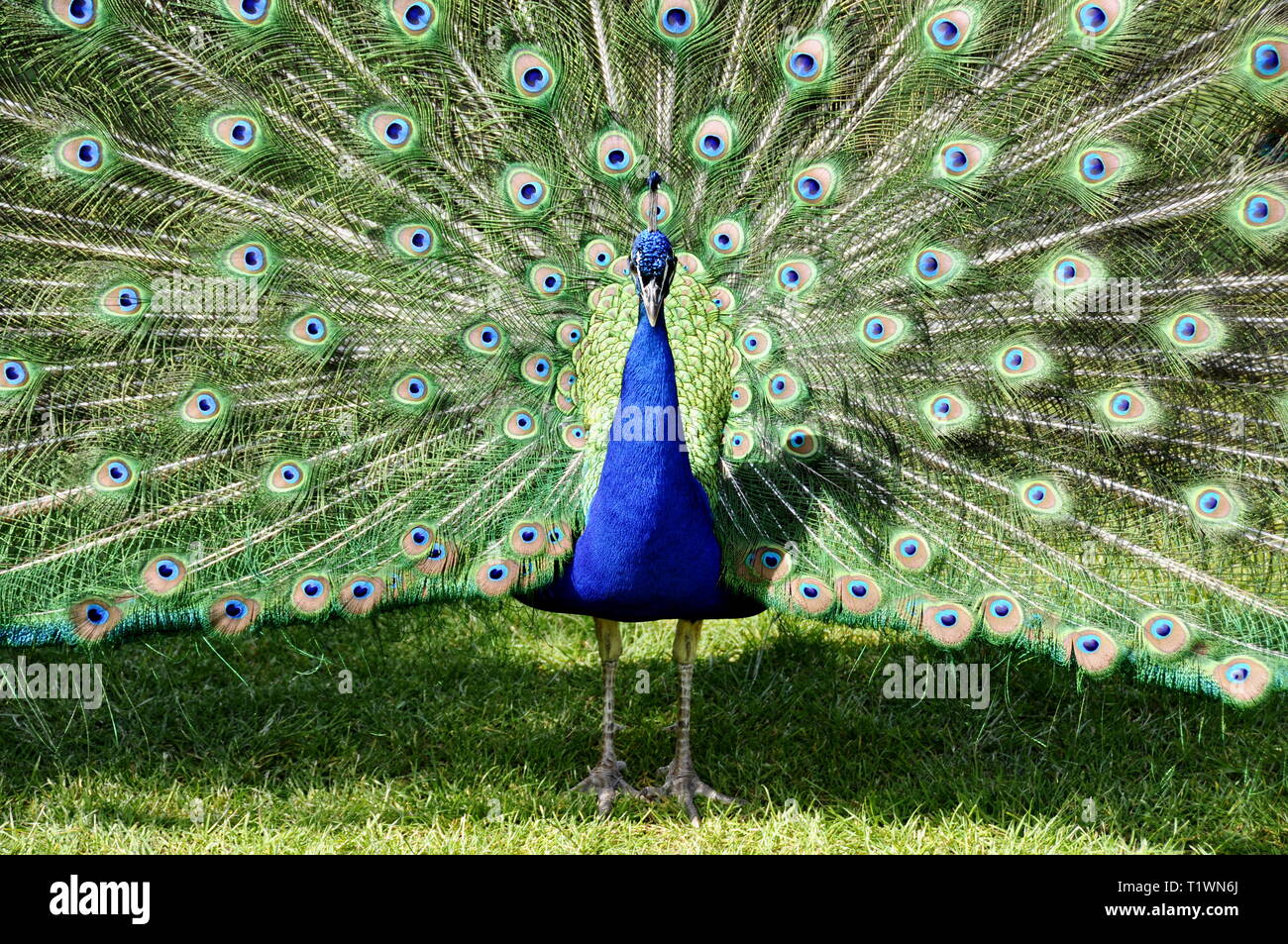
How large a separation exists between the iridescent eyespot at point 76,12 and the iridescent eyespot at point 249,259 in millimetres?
717

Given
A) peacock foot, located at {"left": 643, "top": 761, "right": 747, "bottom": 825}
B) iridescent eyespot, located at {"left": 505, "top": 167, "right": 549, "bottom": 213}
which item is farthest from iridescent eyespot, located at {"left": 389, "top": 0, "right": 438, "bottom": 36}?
peacock foot, located at {"left": 643, "top": 761, "right": 747, "bottom": 825}

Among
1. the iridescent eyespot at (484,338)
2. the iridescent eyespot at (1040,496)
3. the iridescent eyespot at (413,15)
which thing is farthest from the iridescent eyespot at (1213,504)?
the iridescent eyespot at (413,15)

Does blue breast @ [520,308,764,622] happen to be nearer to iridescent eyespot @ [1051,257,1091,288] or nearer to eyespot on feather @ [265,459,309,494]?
eyespot on feather @ [265,459,309,494]

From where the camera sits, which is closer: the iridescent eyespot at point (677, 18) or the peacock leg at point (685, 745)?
the iridescent eyespot at point (677, 18)

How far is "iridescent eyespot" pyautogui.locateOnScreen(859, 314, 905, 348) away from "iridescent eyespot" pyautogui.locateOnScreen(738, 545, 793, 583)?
68cm

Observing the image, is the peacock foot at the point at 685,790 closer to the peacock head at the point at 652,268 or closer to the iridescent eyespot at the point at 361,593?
the iridescent eyespot at the point at 361,593

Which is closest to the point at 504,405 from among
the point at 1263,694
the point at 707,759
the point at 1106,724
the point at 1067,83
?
the point at 707,759

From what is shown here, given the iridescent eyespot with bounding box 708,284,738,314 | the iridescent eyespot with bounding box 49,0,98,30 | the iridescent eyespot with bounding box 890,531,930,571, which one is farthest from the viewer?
the iridescent eyespot with bounding box 708,284,738,314

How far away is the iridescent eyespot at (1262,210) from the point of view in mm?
3543

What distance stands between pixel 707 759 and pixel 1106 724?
1589 mm

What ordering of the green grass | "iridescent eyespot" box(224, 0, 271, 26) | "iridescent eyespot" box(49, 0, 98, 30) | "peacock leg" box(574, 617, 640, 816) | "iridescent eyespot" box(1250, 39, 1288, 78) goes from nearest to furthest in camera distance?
"iridescent eyespot" box(1250, 39, 1288, 78), "iridescent eyespot" box(49, 0, 98, 30), "iridescent eyespot" box(224, 0, 271, 26), the green grass, "peacock leg" box(574, 617, 640, 816)

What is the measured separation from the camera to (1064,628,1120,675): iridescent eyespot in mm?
3564

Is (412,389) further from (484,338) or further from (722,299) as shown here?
(722,299)

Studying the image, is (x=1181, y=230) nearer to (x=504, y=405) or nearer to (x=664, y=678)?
(x=504, y=405)
